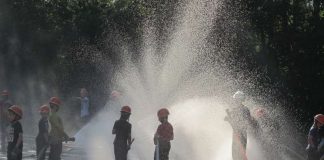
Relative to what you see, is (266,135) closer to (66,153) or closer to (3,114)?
(66,153)

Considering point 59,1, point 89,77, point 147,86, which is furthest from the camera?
point 59,1

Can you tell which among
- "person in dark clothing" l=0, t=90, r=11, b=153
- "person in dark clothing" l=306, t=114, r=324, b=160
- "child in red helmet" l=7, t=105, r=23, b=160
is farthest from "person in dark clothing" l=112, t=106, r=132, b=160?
"person in dark clothing" l=0, t=90, r=11, b=153

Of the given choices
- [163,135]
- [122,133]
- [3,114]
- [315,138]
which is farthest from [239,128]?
[3,114]

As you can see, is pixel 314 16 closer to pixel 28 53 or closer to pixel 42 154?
pixel 28 53

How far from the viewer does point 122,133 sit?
16.0m

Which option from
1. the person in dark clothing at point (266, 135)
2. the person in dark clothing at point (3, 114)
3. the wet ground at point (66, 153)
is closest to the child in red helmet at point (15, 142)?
the wet ground at point (66, 153)

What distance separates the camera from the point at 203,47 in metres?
38.4

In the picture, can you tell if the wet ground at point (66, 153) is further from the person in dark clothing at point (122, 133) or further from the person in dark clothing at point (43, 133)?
the person in dark clothing at point (122, 133)

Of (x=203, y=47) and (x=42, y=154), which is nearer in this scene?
(x=42, y=154)

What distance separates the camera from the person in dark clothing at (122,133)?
1595cm

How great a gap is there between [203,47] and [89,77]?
25.0 ft

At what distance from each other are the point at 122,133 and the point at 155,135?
0.91m

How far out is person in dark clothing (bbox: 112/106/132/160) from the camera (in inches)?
628

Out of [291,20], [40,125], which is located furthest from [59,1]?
[40,125]
